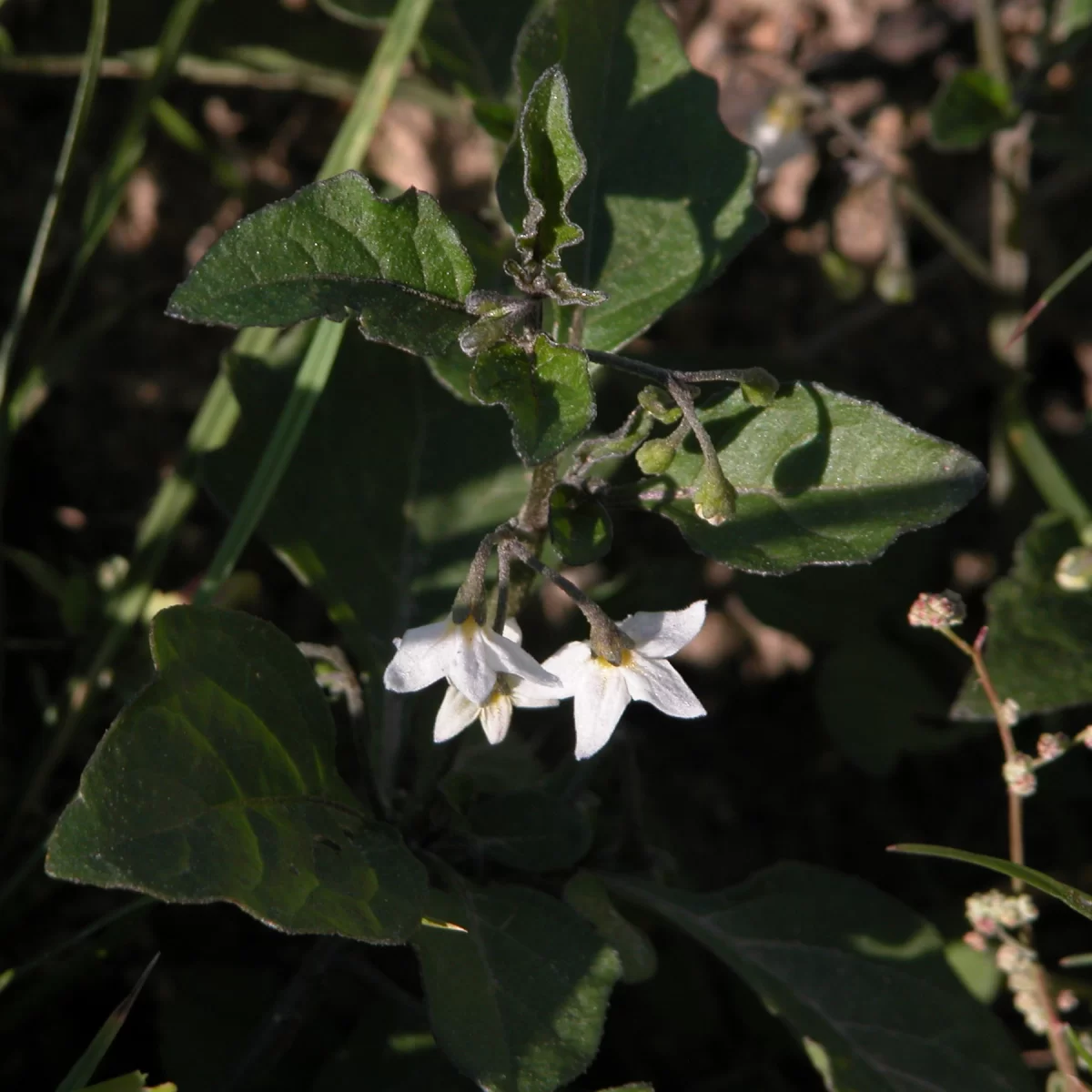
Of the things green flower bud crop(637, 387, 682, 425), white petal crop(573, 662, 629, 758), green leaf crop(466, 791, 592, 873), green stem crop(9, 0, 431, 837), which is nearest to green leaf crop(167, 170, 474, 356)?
green flower bud crop(637, 387, 682, 425)

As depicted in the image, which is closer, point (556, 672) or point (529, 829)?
point (556, 672)

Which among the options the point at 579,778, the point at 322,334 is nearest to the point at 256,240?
the point at 322,334

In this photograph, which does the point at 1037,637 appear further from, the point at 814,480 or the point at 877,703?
the point at 814,480

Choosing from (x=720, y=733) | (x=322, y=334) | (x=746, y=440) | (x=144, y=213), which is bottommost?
(x=720, y=733)

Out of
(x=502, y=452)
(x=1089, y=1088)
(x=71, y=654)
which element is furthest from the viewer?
(x=71, y=654)

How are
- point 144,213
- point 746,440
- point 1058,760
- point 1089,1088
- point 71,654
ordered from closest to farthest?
point 746,440 → point 1089,1088 → point 71,654 → point 1058,760 → point 144,213

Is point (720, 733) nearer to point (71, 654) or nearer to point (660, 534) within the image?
point (660, 534)

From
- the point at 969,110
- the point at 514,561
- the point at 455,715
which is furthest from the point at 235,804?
the point at 969,110
